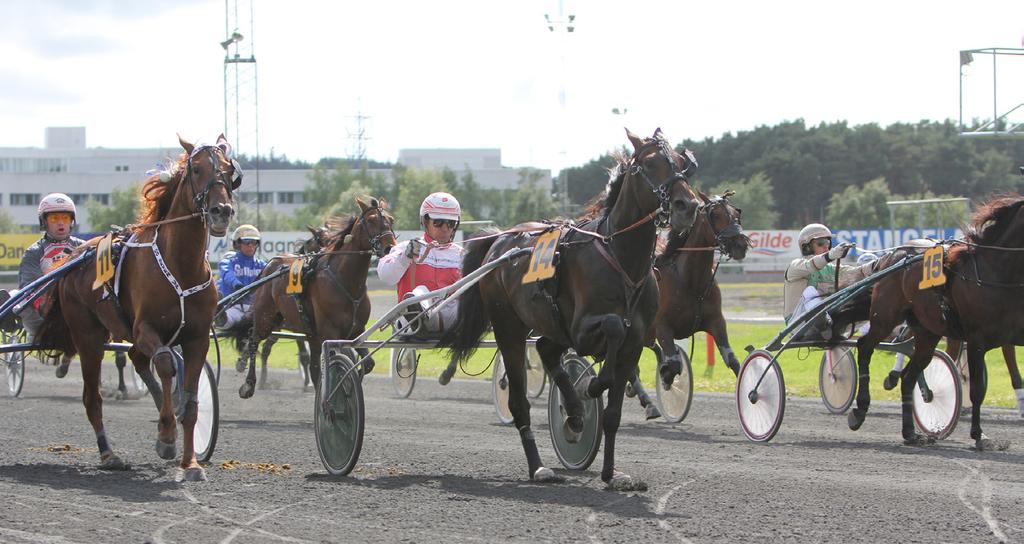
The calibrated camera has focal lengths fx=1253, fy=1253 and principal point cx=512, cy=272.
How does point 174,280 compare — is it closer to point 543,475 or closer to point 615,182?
point 543,475

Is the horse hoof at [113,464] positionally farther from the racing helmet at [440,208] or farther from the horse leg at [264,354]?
the horse leg at [264,354]

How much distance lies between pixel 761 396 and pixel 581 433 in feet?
8.27

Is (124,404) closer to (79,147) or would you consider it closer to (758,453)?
(758,453)

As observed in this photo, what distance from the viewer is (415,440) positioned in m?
9.60

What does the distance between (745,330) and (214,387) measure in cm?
1543

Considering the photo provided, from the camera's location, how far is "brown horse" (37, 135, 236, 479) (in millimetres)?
7238

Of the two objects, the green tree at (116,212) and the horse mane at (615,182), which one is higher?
the green tree at (116,212)

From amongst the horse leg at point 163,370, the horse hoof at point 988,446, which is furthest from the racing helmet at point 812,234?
the horse leg at point 163,370

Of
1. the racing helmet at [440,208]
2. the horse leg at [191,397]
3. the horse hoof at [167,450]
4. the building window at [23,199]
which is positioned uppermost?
the building window at [23,199]

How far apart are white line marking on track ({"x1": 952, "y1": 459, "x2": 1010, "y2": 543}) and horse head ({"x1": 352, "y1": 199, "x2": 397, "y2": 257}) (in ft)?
17.1

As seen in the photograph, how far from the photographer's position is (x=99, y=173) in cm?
8881

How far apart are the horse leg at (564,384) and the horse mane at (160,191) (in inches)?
95.5

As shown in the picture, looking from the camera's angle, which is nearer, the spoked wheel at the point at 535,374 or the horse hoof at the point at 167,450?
the horse hoof at the point at 167,450

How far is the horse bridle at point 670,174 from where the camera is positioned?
6.40 metres
